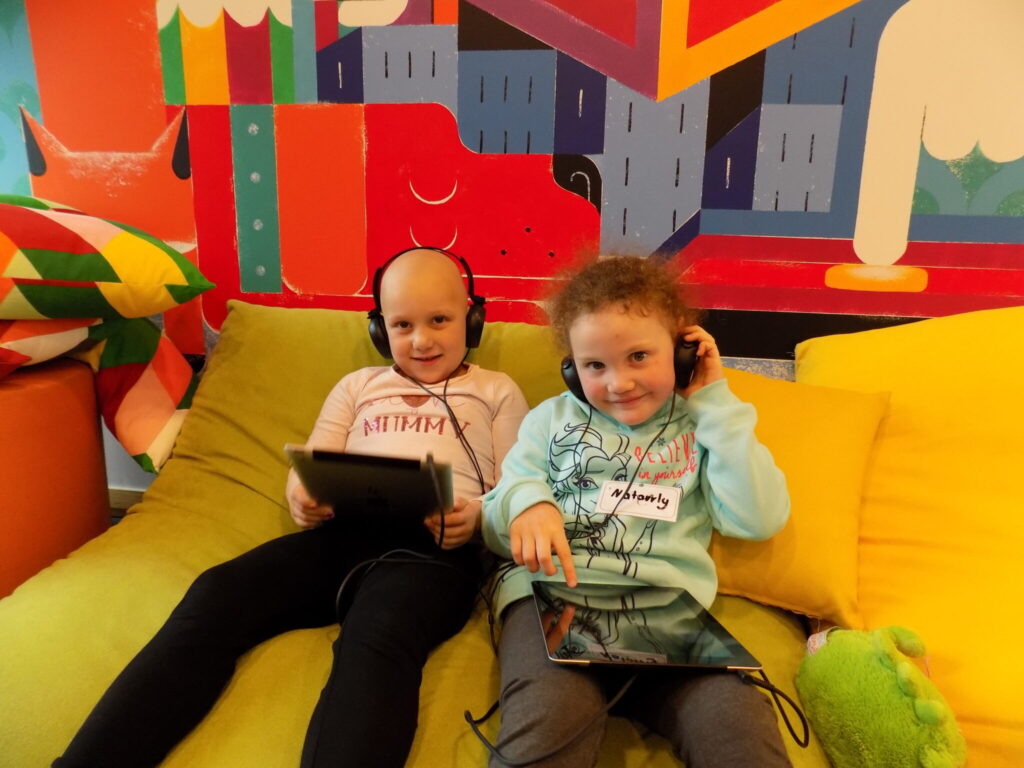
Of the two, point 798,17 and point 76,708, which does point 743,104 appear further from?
point 76,708

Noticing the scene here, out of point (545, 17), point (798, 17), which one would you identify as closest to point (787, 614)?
point (798, 17)

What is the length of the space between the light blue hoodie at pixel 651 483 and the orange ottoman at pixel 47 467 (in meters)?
0.85

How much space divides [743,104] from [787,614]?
104 cm

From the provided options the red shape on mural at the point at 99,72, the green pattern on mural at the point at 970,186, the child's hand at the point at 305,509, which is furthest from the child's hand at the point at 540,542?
the red shape on mural at the point at 99,72

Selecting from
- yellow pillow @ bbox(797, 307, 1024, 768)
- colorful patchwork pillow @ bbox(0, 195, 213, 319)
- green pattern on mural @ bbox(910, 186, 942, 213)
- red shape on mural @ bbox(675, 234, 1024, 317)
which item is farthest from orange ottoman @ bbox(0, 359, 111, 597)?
green pattern on mural @ bbox(910, 186, 942, 213)

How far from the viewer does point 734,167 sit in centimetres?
145

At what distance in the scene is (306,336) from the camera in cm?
149

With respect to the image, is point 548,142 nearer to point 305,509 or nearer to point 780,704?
point 305,509

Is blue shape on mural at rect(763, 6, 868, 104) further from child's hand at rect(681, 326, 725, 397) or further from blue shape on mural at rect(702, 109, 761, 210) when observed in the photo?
child's hand at rect(681, 326, 725, 397)

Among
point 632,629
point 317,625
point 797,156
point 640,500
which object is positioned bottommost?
point 317,625

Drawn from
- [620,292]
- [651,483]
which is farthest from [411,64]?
[651,483]

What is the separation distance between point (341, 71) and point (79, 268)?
0.74m

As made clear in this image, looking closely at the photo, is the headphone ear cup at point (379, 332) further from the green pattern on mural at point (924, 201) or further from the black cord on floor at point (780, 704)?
the green pattern on mural at point (924, 201)

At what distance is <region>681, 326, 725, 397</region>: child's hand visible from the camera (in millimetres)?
1039
